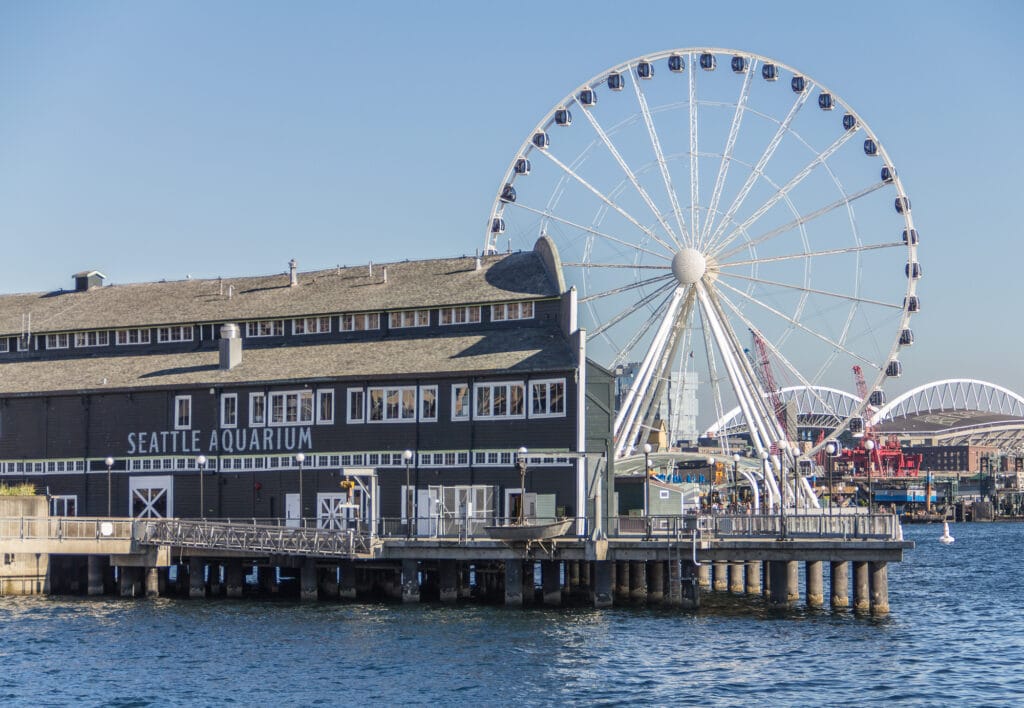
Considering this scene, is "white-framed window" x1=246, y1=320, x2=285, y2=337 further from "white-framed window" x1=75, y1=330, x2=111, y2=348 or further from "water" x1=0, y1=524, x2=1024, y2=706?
"water" x1=0, y1=524, x2=1024, y2=706

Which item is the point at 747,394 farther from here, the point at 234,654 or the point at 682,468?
the point at 682,468

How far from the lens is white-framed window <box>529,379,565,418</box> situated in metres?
58.4

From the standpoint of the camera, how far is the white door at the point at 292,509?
6108 centimetres

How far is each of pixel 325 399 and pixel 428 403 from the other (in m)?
4.80

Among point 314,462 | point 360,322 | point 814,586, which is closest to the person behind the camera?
point 814,586

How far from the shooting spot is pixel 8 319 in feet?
246

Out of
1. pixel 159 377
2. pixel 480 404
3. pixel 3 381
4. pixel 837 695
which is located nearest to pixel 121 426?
pixel 159 377

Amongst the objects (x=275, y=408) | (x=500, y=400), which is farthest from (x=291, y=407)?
(x=500, y=400)

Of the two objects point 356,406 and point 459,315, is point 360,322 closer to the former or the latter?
point 459,315

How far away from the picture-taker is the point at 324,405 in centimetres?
6244

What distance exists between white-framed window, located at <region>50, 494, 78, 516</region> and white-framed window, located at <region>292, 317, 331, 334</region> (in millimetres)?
12183

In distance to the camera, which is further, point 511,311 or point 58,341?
point 58,341

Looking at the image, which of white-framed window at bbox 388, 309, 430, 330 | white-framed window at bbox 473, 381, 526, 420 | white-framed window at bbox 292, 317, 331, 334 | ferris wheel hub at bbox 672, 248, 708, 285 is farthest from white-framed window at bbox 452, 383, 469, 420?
ferris wheel hub at bbox 672, 248, 708, 285

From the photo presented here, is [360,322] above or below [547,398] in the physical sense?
above
